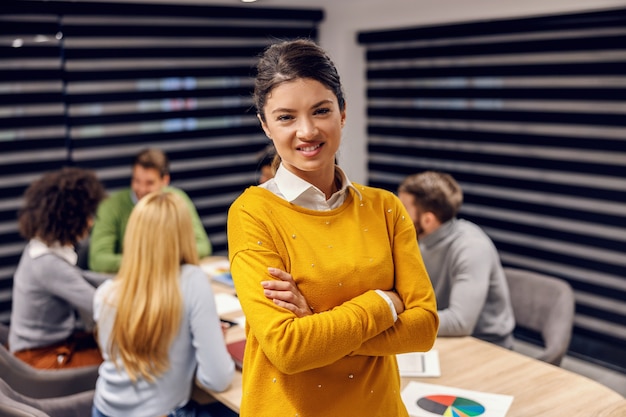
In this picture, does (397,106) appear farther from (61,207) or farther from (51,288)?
(51,288)

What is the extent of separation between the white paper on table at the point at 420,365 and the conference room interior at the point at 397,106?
2036 mm

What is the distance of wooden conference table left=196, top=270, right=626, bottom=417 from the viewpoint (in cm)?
221

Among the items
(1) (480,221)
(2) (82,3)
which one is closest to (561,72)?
(1) (480,221)

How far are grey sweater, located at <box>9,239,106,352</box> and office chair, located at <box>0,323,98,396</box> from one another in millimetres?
284

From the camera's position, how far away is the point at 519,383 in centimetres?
240

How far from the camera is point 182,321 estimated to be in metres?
2.48

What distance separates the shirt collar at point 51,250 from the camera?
3180mm

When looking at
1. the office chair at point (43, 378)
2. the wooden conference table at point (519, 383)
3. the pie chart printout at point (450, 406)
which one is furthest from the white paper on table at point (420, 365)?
the office chair at point (43, 378)

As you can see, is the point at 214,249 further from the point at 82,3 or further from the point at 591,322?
the point at 591,322

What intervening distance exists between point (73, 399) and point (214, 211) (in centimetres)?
279

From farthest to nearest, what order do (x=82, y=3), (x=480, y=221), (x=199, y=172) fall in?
(x=199, y=172), (x=480, y=221), (x=82, y=3)

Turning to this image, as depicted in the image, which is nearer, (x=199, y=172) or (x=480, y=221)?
(x=480, y=221)

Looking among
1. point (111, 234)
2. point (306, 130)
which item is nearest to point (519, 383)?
point (306, 130)

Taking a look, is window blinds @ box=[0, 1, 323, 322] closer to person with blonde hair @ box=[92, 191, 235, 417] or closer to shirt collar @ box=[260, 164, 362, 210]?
person with blonde hair @ box=[92, 191, 235, 417]
